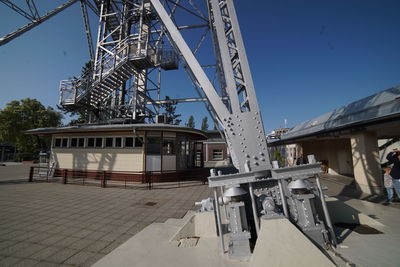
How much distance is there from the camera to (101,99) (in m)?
13.6

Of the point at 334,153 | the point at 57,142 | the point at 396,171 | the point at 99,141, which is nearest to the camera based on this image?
the point at 396,171

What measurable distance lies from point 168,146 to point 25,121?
126 feet

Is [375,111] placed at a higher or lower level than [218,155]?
higher

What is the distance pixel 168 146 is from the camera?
11602 millimetres

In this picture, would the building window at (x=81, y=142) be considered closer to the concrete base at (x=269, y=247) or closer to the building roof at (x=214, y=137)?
the concrete base at (x=269, y=247)

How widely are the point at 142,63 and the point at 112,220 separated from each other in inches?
453

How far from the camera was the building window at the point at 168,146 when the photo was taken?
11.4 m

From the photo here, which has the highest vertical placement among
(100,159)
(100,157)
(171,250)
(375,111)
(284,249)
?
(375,111)

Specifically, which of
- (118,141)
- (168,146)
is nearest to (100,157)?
(118,141)

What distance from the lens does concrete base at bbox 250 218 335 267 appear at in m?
1.85

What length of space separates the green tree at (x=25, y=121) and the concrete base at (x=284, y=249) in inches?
1582

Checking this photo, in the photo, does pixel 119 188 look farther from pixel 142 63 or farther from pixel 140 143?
pixel 142 63

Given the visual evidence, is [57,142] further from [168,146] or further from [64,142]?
[168,146]

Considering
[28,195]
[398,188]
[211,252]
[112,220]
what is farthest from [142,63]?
[398,188]
